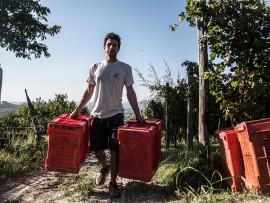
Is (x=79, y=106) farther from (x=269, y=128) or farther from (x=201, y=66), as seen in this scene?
(x=269, y=128)

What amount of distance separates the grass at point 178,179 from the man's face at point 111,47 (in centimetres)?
180

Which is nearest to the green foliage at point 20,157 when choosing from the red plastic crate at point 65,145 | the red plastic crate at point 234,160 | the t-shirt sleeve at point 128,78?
the red plastic crate at point 65,145

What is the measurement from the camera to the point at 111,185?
4309 mm

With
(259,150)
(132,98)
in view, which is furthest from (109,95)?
(259,150)

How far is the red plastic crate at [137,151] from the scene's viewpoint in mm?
4086

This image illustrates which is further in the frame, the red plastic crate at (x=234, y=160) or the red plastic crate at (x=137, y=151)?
the red plastic crate at (x=137, y=151)

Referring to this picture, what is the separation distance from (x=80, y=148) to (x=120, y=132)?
0.58 meters

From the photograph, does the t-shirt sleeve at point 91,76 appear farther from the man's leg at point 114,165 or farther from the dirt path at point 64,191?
the dirt path at point 64,191

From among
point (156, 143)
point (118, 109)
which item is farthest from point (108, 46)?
point (156, 143)

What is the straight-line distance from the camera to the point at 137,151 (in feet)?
13.6

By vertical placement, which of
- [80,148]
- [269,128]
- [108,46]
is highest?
[108,46]

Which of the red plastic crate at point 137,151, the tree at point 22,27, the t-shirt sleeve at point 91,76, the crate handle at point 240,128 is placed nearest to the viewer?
the crate handle at point 240,128

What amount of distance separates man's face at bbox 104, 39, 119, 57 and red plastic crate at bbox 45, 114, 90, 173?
1018mm

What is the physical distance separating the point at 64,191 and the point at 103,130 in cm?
97
